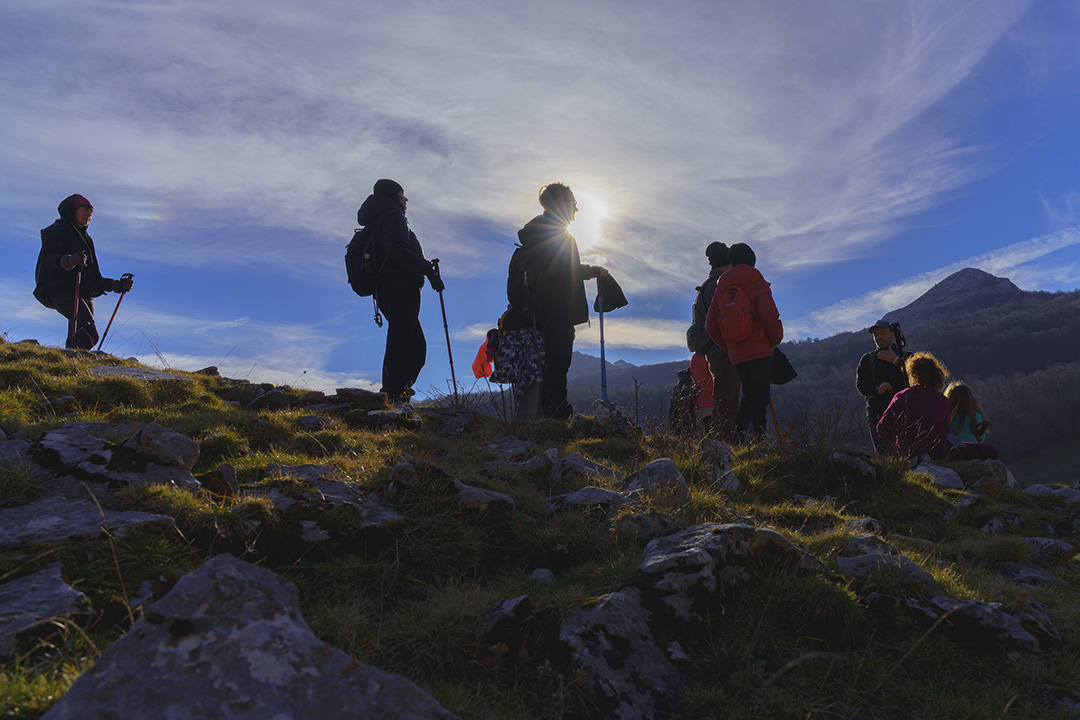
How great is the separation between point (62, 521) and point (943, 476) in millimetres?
8836

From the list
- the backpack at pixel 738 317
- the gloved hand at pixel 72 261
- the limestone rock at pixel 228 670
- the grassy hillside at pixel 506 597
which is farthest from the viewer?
the gloved hand at pixel 72 261

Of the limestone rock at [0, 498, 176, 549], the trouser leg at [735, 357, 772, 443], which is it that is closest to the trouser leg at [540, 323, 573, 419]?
the trouser leg at [735, 357, 772, 443]

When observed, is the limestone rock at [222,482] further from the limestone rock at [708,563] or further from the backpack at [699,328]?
the backpack at [699,328]

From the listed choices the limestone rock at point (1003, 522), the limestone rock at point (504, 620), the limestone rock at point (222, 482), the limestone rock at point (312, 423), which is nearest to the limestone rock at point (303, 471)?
the limestone rock at point (222, 482)

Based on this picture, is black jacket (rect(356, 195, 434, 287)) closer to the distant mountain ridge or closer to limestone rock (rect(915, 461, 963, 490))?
limestone rock (rect(915, 461, 963, 490))

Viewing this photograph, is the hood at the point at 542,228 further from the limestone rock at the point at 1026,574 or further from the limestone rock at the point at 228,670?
the limestone rock at the point at 228,670

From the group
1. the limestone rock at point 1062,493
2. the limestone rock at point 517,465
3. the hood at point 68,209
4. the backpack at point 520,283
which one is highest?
the hood at point 68,209

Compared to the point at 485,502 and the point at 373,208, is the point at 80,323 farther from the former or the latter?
the point at 485,502

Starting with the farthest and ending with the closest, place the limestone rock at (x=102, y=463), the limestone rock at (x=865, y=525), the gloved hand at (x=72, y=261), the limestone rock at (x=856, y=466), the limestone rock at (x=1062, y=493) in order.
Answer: the gloved hand at (x=72, y=261) → the limestone rock at (x=1062, y=493) → the limestone rock at (x=856, y=466) → the limestone rock at (x=865, y=525) → the limestone rock at (x=102, y=463)

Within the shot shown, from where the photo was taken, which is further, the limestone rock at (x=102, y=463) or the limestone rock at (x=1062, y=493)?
the limestone rock at (x=1062, y=493)

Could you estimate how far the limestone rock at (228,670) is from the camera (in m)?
1.57

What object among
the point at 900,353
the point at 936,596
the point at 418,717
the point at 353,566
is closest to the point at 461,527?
the point at 353,566

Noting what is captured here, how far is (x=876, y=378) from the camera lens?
943 cm

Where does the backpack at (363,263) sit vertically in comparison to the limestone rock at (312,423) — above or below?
above
